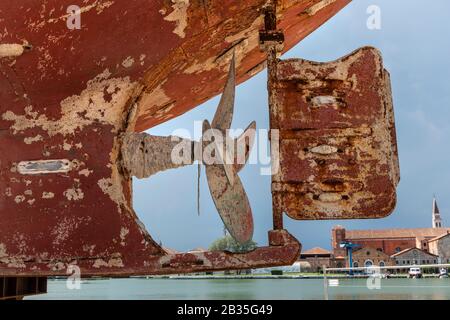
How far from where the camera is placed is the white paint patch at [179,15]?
127 inches

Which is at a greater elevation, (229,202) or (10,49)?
(10,49)

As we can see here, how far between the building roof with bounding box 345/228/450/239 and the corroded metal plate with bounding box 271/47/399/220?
253ft

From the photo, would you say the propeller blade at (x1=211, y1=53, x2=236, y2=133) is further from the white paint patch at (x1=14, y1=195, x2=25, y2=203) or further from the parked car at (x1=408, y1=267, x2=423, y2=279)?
Result: the parked car at (x1=408, y1=267, x2=423, y2=279)

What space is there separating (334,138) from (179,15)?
133 cm

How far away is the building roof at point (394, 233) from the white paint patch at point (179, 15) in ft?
253

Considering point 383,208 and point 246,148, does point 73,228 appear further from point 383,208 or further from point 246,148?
point 383,208

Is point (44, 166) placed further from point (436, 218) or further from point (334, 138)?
point (436, 218)

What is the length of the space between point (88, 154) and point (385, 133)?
1.84m

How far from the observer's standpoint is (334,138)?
2.91 m

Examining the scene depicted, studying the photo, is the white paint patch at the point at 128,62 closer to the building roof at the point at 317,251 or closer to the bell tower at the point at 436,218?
the building roof at the point at 317,251

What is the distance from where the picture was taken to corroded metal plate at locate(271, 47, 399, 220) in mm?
2838

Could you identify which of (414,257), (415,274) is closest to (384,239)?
(414,257)
